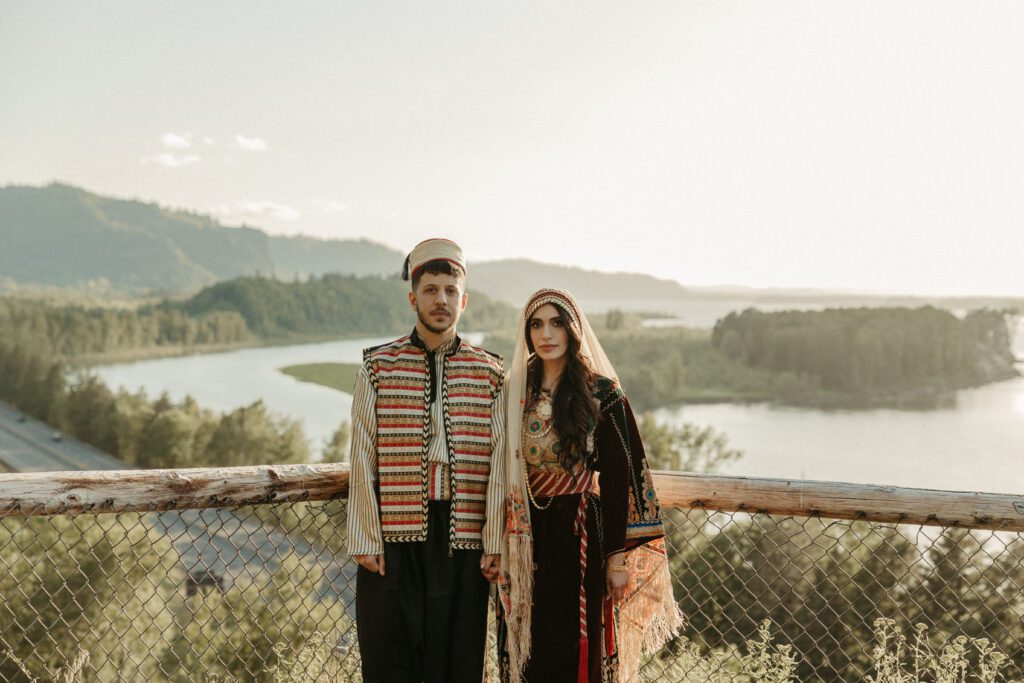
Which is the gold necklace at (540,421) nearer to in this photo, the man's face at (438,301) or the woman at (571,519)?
the woman at (571,519)

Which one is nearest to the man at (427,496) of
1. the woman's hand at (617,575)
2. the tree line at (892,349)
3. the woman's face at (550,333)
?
the woman's face at (550,333)

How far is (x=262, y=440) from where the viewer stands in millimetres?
46719

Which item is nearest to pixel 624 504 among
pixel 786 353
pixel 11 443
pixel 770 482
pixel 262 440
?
pixel 770 482

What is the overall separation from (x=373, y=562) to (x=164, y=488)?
0.73 metres

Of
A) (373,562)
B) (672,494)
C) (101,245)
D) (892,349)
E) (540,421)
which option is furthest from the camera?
(101,245)

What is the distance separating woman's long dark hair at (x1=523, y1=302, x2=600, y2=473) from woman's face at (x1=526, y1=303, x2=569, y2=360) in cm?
1

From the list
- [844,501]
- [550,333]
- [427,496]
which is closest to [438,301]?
[550,333]

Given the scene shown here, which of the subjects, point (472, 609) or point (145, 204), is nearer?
point (472, 609)

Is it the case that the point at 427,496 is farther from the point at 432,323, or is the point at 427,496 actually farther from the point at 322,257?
the point at 322,257

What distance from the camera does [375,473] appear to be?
2.49 metres

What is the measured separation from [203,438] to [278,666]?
47.3 meters

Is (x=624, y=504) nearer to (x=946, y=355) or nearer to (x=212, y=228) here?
(x=946, y=355)

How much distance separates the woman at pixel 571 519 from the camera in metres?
2.48

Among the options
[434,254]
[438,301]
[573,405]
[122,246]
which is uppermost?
[122,246]
